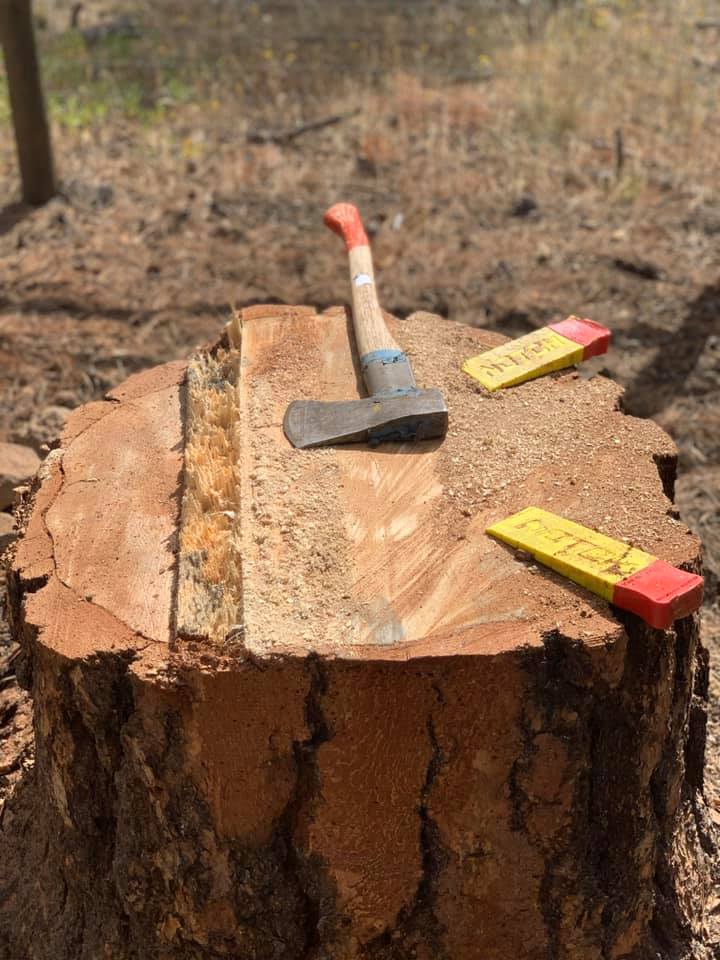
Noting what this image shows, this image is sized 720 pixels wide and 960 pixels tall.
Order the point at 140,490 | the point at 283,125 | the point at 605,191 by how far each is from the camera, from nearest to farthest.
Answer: the point at 140,490 → the point at 605,191 → the point at 283,125

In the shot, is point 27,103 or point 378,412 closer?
point 378,412

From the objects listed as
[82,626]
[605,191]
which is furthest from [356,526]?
[605,191]

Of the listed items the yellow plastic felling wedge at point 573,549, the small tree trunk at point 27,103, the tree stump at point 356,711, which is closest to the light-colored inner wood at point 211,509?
the tree stump at point 356,711

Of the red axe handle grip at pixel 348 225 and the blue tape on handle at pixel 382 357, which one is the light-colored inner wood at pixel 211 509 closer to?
the blue tape on handle at pixel 382 357

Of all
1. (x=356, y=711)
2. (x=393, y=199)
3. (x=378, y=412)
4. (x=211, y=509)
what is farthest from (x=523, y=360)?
(x=393, y=199)

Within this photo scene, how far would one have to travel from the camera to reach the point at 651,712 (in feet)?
6.66

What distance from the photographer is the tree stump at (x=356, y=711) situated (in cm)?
191

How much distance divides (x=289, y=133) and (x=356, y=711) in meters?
5.59

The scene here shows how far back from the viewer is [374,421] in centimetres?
243

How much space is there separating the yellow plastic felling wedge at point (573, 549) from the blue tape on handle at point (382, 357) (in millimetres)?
615

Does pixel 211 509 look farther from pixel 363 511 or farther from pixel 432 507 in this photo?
pixel 432 507

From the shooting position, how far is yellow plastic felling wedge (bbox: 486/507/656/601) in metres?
1.95

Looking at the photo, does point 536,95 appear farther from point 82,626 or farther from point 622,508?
point 82,626

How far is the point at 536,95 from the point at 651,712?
5.89 metres
